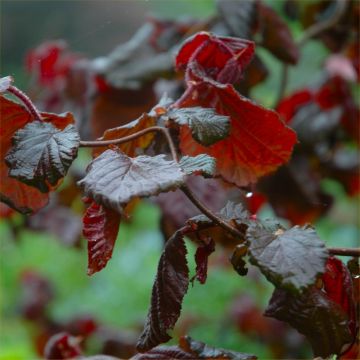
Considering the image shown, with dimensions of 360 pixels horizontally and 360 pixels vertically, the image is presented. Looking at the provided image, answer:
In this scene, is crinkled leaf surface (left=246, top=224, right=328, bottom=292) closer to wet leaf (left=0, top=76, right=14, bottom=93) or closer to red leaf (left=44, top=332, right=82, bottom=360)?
wet leaf (left=0, top=76, right=14, bottom=93)

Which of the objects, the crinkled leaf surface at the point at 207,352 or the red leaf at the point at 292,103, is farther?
the red leaf at the point at 292,103

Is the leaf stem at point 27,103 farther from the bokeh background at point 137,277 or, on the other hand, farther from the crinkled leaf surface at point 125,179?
the bokeh background at point 137,277

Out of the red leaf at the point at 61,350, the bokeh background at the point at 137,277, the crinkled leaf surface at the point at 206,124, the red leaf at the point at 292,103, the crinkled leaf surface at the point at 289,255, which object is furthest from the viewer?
the bokeh background at the point at 137,277

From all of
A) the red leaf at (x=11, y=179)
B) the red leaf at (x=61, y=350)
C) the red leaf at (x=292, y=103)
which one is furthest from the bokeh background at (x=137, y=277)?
the red leaf at (x=11, y=179)

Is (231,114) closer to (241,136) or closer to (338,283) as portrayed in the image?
(241,136)

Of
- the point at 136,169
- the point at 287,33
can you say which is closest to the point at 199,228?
the point at 136,169

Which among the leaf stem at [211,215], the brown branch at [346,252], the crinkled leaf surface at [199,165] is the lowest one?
the brown branch at [346,252]

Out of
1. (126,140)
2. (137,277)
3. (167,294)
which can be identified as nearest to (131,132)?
(126,140)
